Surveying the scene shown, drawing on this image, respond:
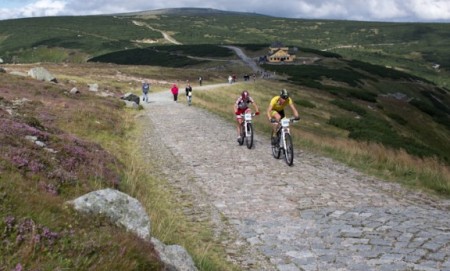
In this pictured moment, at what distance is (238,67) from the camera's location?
118m

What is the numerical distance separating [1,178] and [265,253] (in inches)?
172

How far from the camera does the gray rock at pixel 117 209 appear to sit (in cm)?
625

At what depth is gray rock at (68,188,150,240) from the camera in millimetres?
6254

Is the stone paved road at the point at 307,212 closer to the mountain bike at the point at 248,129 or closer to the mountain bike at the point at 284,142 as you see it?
the mountain bike at the point at 284,142

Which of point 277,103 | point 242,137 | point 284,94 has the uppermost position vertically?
point 284,94

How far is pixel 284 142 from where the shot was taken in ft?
50.8

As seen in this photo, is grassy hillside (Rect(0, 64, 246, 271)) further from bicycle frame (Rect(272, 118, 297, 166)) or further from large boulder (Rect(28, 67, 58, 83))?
large boulder (Rect(28, 67, 58, 83))

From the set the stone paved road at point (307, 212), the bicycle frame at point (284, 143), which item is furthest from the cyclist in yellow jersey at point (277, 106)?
the stone paved road at point (307, 212)

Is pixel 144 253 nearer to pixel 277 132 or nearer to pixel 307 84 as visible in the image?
pixel 277 132

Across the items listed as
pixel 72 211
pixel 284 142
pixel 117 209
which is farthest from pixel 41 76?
pixel 72 211

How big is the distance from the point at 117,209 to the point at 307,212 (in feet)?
16.4

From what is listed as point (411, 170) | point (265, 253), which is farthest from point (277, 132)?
point (265, 253)

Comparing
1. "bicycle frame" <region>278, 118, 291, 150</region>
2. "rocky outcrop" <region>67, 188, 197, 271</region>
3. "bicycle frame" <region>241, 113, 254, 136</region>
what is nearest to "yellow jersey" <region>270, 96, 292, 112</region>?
"bicycle frame" <region>278, 118, 291, 150</region>

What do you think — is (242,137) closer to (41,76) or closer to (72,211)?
(72,211)
